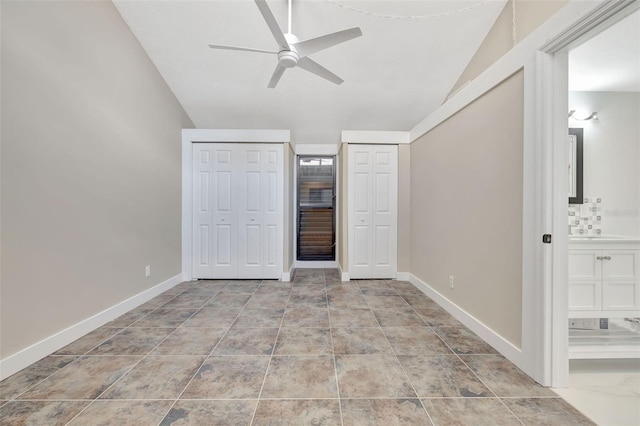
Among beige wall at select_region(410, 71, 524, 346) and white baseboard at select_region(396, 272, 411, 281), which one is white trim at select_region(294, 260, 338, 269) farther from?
beige wall at select_region(410, 71, 524, 346)

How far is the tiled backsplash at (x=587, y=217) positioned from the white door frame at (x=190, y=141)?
3684 mm

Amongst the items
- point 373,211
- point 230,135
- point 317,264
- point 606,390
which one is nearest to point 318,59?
point 230,135

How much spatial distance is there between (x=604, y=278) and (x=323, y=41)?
3.23 metres

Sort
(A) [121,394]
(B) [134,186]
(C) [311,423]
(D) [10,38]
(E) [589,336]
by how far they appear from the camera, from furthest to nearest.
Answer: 1. (B) [134,186]
2. (E) [589,336]
3. (D) [10,38]
4. (A) [121,394]
5. (C) [311,423]

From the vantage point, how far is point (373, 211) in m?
3.80

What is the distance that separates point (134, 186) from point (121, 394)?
214 centimetres

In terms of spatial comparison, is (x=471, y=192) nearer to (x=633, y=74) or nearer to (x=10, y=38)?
(x=633, y=74)

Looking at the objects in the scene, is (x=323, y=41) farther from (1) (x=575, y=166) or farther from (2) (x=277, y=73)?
(1) (x=575, y=166)

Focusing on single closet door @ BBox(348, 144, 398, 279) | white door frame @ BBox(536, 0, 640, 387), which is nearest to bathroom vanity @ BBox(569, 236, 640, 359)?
white door frame @ BBox(536, 0, 640, 387)

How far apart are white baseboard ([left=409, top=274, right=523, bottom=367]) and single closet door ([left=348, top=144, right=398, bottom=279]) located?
2.91 ft

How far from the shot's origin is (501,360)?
1730 millimetres

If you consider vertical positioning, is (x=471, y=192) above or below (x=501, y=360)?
above

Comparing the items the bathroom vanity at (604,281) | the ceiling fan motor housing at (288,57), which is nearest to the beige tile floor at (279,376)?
the bathroom vanity at (604,281)

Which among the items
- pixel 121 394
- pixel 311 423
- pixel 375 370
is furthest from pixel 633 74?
pixel 121 394
